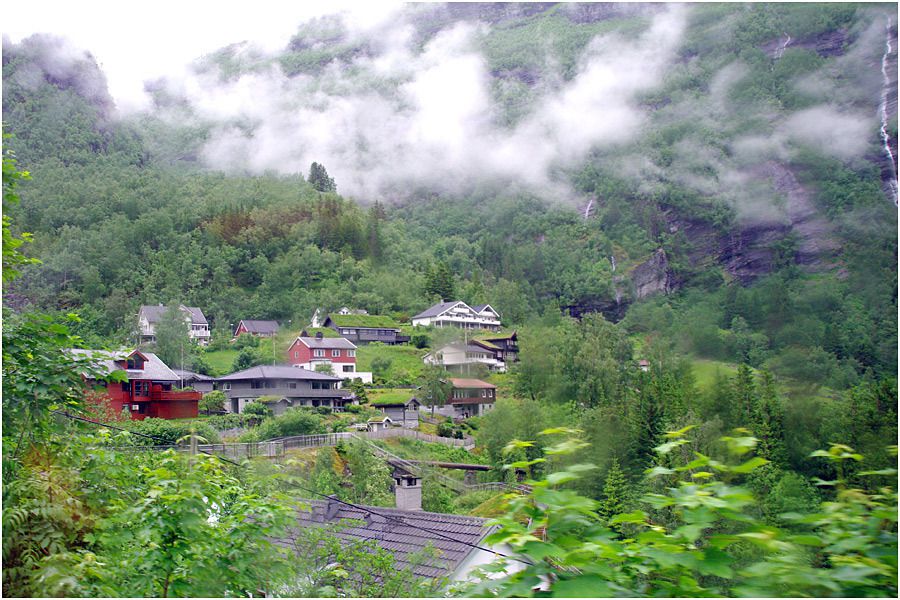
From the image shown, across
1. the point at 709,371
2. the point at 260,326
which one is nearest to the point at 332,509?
the point at 709,371

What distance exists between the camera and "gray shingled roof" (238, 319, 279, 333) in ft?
79.1

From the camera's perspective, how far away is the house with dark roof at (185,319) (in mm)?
20578

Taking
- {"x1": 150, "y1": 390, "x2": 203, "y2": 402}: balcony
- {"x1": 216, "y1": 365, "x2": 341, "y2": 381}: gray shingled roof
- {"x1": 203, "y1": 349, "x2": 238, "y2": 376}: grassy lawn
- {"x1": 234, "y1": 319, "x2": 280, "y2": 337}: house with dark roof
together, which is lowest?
{"x1": 150, "y1": 390, "x2": 203, "y2": 402}: balcony

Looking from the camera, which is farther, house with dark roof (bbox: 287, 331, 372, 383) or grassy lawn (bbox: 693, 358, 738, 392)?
house with dark roof (bbox: 287, 331, 372, 383)

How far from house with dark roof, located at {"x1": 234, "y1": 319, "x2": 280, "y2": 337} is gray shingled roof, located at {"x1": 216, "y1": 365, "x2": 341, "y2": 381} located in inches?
156

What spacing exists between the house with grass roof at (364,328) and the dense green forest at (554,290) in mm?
1387

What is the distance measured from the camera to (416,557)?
159 inches

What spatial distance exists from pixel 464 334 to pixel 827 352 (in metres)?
15.8

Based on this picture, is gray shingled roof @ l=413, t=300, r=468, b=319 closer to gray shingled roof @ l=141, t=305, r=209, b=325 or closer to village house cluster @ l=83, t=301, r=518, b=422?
village house cluster @ l=83, t=301, r=518, b=422

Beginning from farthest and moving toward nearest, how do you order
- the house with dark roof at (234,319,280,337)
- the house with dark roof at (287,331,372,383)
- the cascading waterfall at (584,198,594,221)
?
the cascading waterfall at (584,198,594,221) → the house with dark roof at (234,319,280,337) → the house with dark roof at (287,331,372,383)

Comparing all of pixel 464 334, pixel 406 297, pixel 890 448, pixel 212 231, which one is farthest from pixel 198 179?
pixel 890 448

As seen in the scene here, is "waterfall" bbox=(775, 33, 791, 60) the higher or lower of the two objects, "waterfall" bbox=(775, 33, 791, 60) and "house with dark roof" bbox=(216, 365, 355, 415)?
the higher

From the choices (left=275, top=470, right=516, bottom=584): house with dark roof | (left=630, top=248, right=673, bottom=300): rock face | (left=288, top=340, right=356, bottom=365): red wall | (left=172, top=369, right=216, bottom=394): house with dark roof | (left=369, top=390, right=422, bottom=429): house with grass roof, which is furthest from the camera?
(left=630, top=248, right=673, bottom=300): rock face

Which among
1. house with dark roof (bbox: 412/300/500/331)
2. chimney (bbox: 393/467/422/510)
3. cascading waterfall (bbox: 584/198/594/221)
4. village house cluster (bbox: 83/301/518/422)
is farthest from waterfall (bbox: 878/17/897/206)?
cascading waterfall (bbox: 584/198/594/221)
